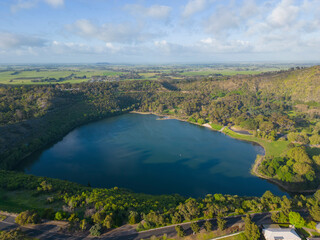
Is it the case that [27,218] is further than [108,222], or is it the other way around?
[27,218]

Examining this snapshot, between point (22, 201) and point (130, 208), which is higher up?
point (130, 208)

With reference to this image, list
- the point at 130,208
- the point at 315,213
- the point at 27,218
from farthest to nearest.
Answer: the point at 130,208
the point at 315,213
the point at 27,218

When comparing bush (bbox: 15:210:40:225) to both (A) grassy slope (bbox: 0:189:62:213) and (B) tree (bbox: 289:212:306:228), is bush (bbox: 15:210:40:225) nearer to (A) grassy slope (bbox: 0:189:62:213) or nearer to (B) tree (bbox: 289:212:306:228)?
(A) grassy slope (bbox: 0:189:62:213)

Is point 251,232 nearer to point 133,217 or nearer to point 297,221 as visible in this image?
point 297,221

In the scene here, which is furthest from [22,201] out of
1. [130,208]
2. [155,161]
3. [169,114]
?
[169,114]

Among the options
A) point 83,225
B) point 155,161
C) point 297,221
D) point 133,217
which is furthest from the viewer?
point 155,161

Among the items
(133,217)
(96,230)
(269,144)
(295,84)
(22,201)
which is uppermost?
(295,84)

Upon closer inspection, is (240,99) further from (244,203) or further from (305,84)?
(244,203)

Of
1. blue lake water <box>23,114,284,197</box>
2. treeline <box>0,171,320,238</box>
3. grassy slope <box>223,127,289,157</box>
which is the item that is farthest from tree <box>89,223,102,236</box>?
grassy slope <box>223,127,289,157</box>
